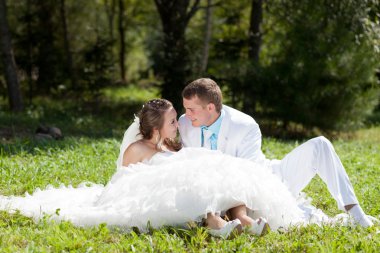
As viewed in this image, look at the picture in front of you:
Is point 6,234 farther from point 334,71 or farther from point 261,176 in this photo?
point 334,71

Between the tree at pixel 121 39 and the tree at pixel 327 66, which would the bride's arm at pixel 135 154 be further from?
the tree at pixel 121 39

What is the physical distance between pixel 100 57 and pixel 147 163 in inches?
428

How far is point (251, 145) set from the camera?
5672 mm

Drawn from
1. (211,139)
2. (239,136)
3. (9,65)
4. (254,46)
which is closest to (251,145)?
(239,136)

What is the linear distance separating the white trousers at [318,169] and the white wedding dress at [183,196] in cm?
31

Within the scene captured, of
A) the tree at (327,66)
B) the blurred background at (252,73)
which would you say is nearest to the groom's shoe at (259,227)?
the blurred background at (252,73)

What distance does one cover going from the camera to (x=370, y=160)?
9773mm

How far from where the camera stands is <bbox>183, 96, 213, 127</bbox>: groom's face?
5477mm

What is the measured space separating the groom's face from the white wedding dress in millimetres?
342

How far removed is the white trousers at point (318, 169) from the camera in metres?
5.20

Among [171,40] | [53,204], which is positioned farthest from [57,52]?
[53,204]

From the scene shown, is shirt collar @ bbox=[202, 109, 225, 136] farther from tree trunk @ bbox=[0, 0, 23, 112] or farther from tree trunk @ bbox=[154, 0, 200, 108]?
tree trunk @ bbox=[0, 0, 23, 112]

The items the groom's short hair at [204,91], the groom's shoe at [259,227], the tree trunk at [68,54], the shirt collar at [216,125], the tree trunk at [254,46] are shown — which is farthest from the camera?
the tree trunk at [68,54]

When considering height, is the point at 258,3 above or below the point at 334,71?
above
